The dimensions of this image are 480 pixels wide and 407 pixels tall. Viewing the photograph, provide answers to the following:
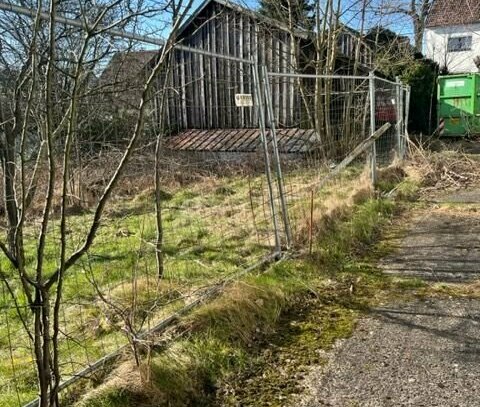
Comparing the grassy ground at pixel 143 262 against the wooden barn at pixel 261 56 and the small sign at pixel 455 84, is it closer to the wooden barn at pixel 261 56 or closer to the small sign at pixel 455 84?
the wooden barn at pixel 261 56

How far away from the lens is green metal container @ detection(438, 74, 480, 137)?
53.7 ft

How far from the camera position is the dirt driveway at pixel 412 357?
2781 millimetres

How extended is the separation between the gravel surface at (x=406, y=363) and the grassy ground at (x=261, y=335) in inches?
6.7

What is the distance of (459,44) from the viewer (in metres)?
33.1

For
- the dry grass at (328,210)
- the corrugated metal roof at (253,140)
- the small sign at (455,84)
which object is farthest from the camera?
the small sign at (455,84)

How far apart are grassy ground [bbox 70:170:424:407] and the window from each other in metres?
31.8

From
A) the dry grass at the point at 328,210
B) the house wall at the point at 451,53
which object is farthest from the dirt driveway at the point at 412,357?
the house wall at the point at 451,53

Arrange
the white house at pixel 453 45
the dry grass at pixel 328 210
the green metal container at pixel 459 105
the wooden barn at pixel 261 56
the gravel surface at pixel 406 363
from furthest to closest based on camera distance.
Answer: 1. the white house at pixel 453 45
2. the green metal container at pixel 459 105
3. the wooden barn at pixel 261 56
4. the dry grass at pixel 328 210
5. the gravel surface at pixel 406 363

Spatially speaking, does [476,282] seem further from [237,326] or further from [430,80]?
[430,80]

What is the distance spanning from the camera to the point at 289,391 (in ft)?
9.55

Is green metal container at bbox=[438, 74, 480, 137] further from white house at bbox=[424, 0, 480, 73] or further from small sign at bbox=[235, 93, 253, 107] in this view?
white house at bbox=[424, 0, 480, 73]

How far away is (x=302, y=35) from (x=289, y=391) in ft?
36.3

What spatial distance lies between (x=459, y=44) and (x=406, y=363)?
113 ft

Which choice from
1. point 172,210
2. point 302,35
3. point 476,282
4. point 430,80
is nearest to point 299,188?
point 172,210
